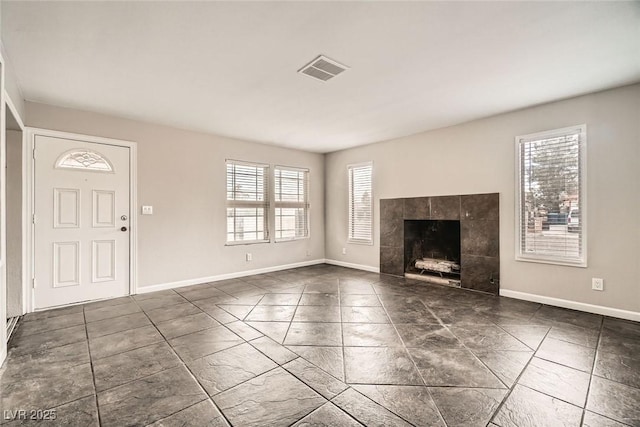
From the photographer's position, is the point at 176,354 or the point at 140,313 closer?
the point at 176,354

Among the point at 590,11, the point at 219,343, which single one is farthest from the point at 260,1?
the point at 219,343

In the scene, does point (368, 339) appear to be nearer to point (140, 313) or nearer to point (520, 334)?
point (520, 334)

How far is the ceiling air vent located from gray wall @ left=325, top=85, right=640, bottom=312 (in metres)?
2.53

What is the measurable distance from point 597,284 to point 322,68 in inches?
148

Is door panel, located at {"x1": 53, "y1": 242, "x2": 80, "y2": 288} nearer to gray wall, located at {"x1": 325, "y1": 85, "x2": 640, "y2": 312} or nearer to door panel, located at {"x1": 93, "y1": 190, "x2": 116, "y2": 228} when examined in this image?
door panel, located at {"x1": 93, "y1": 190, "x2": 116, "y2": 228}

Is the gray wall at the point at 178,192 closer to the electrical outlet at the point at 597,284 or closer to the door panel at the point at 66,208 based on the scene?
the door panel at the point at 66,208

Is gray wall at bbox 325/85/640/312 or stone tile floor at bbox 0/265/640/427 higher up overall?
gray wall at bbox 325/85/640/312

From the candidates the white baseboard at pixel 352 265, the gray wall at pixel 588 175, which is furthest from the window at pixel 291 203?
the gray wall at pixel 588 175

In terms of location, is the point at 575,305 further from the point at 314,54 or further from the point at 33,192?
the point at 33,192

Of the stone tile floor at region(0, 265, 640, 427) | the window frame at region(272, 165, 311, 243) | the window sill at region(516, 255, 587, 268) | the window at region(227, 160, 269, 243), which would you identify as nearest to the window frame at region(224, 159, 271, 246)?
the window at region(227, 160, 269, 243)

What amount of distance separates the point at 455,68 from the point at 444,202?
230 centimetres

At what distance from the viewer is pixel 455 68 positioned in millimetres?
2721

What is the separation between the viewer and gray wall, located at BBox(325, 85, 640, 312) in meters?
3.09

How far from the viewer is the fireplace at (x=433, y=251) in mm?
4746
